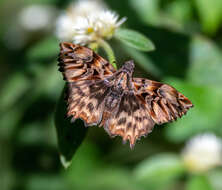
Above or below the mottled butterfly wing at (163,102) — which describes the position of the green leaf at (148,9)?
below

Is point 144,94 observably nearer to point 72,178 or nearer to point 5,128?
point 5,128

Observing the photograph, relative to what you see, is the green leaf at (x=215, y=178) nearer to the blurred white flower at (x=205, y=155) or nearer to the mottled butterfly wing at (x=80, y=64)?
the blurred white flower at (x=205, y=155)

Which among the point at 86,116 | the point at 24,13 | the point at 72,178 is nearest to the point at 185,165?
the point at 72,178

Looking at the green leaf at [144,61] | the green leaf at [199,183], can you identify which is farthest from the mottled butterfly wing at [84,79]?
the green leaf at [199,183]

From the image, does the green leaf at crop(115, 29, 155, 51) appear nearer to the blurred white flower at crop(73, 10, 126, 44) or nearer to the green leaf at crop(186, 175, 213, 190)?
the blurred white flower at crop(73, 10, 126, 44)

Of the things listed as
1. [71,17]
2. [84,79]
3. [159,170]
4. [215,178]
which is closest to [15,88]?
[71,17]

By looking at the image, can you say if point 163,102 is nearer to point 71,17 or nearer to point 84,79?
point 84,79
